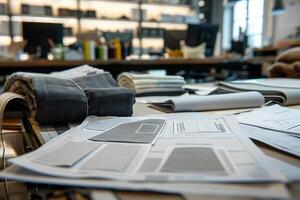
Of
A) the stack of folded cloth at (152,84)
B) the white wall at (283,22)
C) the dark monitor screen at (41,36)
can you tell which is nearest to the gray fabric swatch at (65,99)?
the stack of folded cloth at (152,84)

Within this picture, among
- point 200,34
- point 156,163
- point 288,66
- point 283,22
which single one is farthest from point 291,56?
point 283,22

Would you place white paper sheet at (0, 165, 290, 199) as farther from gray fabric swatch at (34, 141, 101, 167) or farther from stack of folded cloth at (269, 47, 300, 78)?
stack of folded cloth at (269, 47, 300, 78)

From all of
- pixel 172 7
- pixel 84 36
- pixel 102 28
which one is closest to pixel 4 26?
pixel 102 28

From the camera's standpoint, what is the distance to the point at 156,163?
0.38 m

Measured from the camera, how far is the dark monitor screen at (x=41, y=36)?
3033 millimetres

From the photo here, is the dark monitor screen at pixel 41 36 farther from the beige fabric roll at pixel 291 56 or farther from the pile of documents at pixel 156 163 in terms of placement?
the pile of documents at pixel 156 163

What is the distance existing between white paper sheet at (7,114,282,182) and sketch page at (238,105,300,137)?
12 centimetres

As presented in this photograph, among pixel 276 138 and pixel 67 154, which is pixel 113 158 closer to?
pixel 67 154

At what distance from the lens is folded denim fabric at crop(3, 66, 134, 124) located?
64 centimetres

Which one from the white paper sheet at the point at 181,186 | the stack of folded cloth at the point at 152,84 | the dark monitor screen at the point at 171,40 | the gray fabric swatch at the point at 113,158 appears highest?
the dark monitor screen at the point at 171,40

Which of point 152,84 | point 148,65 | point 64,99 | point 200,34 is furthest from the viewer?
A: point 200,34

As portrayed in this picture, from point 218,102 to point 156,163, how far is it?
A: 1.71 ft

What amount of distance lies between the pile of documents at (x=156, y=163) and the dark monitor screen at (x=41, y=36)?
9.04 ft

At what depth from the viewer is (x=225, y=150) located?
17.0 inches
